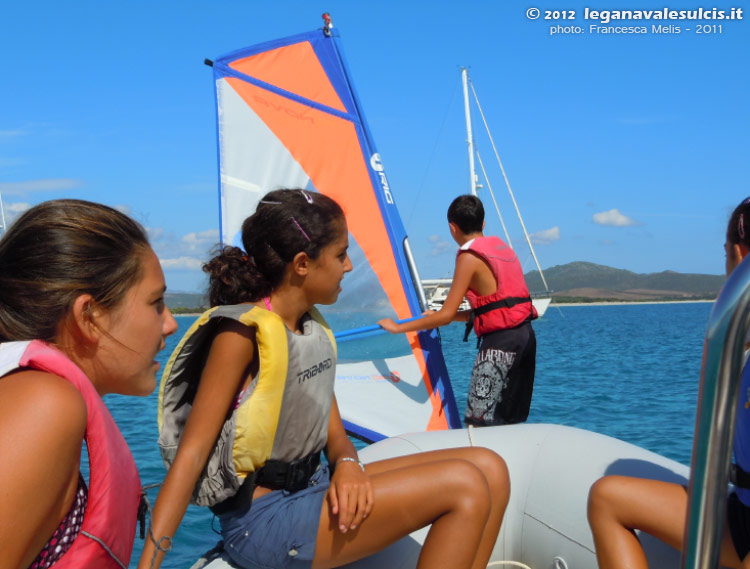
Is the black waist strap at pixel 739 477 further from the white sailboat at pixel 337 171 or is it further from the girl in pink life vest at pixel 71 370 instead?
the white sailboat at pixel 337 171

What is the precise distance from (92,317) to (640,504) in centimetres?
142

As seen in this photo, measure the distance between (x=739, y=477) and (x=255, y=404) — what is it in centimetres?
120

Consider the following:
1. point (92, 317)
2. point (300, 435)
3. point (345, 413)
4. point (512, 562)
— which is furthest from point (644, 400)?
point (92, 317)

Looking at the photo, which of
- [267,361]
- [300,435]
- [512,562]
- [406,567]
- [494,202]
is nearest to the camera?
[267,361]

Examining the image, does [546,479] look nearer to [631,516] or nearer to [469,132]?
[631,516]

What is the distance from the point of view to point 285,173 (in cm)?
411

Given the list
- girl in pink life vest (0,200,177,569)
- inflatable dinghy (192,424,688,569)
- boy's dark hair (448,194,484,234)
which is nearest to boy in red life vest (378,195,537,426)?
boy's dark hair (448,194,484,234)

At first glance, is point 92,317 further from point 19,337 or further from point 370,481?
point 370,481

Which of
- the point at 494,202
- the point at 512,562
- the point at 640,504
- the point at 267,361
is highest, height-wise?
the point at 494,202

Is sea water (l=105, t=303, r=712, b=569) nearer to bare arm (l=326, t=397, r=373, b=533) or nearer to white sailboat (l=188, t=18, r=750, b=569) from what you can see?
white sailboat (l=188, t=18, r=750, b=569)

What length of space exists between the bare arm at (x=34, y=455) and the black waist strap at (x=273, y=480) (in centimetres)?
80

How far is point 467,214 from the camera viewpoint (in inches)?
142

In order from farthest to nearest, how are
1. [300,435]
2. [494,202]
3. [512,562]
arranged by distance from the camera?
[494,202] → [512,562] → [300,435]

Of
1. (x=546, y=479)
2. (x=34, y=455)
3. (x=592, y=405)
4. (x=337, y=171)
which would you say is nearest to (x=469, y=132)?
(x=592, y=405)
